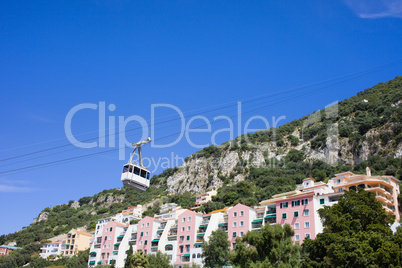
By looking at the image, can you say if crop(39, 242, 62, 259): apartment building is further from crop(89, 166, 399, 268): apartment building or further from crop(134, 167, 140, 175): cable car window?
crop(134, 167, 140, 175): cable car window

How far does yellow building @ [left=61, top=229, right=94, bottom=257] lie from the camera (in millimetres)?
104188

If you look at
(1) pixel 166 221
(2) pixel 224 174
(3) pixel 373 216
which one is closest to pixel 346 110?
(2) pixel 224 174

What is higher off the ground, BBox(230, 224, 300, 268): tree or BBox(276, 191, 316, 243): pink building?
BBox(276, 191, 316, 243): pink building

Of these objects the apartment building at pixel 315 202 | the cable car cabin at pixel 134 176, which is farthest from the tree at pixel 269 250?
the cable car cabin at pixel 134 176

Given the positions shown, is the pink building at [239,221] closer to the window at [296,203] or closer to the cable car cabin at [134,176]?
the window at [296,203]

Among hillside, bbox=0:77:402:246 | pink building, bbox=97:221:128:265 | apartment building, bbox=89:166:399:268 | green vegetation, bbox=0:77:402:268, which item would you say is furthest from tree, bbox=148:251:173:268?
hillside, bbox=0:77:402:246

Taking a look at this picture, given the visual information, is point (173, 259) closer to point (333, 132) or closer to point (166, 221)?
point (166, 221)

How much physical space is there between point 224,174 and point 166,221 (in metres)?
76.7

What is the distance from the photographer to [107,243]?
8244 centimetres

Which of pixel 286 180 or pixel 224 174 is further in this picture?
pixel 224 174

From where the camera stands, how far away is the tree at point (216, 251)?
53.2m

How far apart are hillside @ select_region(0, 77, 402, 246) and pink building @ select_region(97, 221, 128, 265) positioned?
27866mm

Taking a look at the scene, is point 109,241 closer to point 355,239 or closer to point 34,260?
point 34,260

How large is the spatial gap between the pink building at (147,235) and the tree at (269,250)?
3489 centimetres
